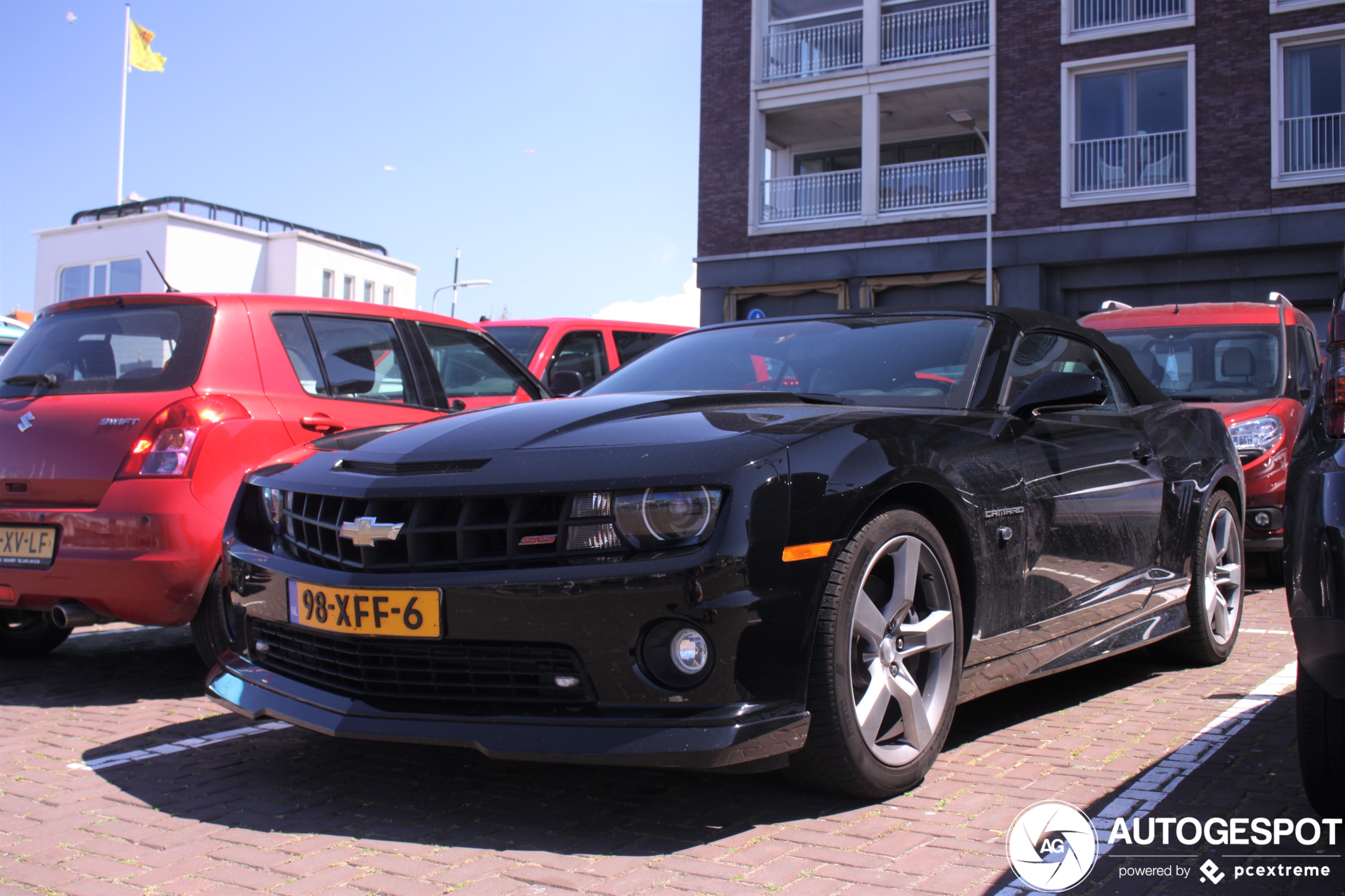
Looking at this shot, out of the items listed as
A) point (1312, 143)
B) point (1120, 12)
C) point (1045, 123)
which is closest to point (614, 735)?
point (1312, 143)

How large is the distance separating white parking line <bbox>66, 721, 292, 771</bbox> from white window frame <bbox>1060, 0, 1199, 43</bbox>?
2313 centimetres

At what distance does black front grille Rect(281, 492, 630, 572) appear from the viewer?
9.45ft

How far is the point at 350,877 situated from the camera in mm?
2680

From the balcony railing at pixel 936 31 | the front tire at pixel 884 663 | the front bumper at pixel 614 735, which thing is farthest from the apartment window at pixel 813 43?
Result: the front bumper at pixel 614 735

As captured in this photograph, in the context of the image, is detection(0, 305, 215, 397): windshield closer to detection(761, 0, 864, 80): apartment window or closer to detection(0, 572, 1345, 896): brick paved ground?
detection(0, 572, 1345, 896): brick paved ground

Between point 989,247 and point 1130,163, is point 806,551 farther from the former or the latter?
point 1130,163

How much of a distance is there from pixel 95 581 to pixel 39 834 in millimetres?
1579

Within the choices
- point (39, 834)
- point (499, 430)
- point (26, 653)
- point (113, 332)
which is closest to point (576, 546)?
point (499, 430)

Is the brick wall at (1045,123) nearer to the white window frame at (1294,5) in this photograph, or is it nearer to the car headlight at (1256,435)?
the white window frame at (1294,5)

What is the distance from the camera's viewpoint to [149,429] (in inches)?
179

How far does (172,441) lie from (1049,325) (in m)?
3.33

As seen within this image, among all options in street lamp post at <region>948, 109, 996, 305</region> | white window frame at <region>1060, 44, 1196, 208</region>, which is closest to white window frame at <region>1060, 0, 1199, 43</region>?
white window frame at <region>1060, 44, 1196, 208</region>

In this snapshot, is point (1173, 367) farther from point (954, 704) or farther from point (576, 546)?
point (576, 546)

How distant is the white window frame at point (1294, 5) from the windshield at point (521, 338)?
17.6 meters
